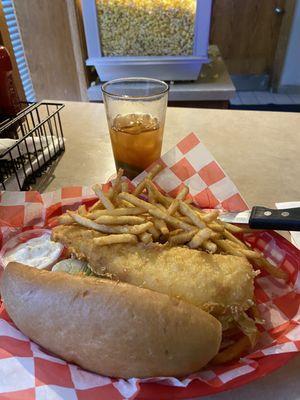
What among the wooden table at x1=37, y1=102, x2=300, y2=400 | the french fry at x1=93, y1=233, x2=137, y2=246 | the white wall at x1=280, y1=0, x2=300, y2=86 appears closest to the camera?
the french fry at x1=93, y1=233, x2=137, y2=246

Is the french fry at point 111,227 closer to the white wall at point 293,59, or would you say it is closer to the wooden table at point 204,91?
the wooden table at point 204,91

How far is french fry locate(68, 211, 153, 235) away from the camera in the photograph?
2.81ft

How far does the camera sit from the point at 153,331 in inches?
25.2

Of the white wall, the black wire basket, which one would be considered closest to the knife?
the black wire basket

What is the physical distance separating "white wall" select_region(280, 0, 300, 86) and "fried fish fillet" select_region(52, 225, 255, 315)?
473 centimetres

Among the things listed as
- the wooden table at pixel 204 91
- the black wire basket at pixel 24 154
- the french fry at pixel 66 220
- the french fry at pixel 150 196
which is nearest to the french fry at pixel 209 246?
the french fry at pixel 150 196

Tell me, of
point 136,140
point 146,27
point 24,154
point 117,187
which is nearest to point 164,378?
point 117,187

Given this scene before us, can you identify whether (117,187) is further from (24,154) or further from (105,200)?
(24,154)

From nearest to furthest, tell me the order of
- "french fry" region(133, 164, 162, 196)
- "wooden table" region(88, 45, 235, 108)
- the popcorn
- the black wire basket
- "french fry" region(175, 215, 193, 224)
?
"french fry" region(175, 215, 193, 224), "french fry" region(133, 164, 162, 196), the black wire basket, the popcorn, "wooden table" region(88, 45, 235, 108)

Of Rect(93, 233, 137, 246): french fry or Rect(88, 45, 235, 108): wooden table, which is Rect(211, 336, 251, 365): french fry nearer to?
Rect(93, 233, 137, 246): french fry

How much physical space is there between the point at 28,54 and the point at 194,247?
110 inches

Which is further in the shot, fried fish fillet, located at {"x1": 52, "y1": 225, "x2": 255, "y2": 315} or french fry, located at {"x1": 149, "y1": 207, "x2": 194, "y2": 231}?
french fry, located at {"x1": 149, "y1": 207, "x2": 194, "y2": 231}

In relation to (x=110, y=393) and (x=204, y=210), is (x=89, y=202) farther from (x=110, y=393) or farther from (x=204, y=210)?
(x=110, y=393)

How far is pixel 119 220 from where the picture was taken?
34.8 inches
